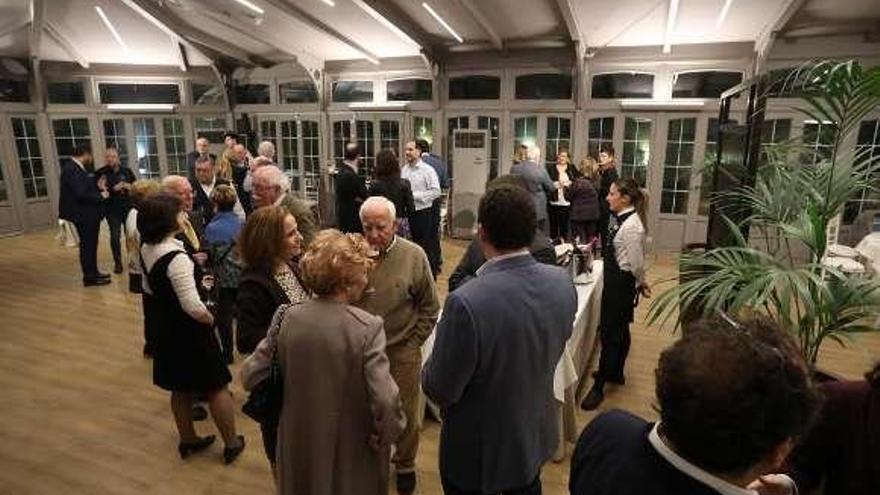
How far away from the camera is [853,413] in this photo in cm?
136

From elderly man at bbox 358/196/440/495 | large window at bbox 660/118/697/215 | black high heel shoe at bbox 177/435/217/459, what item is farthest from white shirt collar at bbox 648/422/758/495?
large window at bbox 660/118/697/215

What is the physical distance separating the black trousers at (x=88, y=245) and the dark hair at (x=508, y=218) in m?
5.84

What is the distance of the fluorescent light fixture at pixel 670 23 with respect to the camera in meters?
6.01

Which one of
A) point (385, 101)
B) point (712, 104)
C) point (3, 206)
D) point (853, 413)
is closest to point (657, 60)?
point (712, 104)

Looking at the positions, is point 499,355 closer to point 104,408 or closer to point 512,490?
point 512,490

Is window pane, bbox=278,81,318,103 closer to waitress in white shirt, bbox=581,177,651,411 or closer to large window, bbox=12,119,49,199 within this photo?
large window, bbox=12,119,49,199

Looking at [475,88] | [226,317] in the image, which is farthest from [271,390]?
[475,88]

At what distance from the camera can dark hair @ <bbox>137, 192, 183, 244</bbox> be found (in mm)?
2471

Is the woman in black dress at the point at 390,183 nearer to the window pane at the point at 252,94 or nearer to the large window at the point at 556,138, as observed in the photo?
the large window at the point at 556,138

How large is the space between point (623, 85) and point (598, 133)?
2.50ft

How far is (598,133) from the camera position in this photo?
315 inches

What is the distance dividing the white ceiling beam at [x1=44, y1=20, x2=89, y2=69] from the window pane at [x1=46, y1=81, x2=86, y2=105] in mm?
411

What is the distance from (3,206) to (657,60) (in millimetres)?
10762

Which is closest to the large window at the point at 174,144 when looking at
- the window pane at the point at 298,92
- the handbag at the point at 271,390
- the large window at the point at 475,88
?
the window pane at the point at 298,92
